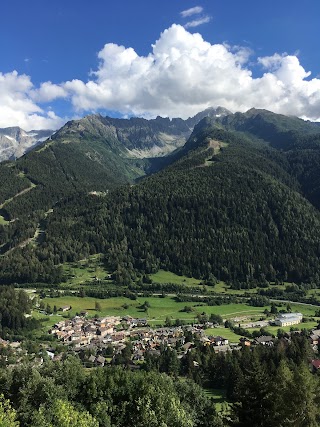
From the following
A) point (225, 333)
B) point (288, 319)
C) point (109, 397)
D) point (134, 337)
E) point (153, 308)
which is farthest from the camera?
point (153, 308)

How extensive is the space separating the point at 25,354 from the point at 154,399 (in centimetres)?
7931

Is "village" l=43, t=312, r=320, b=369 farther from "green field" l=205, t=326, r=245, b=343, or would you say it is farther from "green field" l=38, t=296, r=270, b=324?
"green field" l=38, t=296, r=270, b=324

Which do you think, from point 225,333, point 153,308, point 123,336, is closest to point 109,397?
point 123,336

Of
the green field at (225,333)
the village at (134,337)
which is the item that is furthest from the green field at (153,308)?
the green field at (225,333)

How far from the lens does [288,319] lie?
159250 mm

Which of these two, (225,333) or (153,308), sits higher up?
(153,308)

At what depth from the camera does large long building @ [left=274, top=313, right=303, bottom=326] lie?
513 ft

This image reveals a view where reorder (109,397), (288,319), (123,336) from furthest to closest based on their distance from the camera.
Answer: (288,319) → (123,336) → (109,397)

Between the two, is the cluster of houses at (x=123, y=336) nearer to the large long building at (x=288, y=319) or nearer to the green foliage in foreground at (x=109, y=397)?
the large long building at (x=288, y=319)

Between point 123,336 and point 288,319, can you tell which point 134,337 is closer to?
point 123,336

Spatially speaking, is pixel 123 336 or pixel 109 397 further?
pixel 123 336

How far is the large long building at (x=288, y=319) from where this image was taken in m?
156

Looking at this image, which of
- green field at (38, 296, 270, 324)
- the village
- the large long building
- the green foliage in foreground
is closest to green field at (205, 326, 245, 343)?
the village

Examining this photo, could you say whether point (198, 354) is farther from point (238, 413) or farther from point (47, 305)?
point (47, 305)
